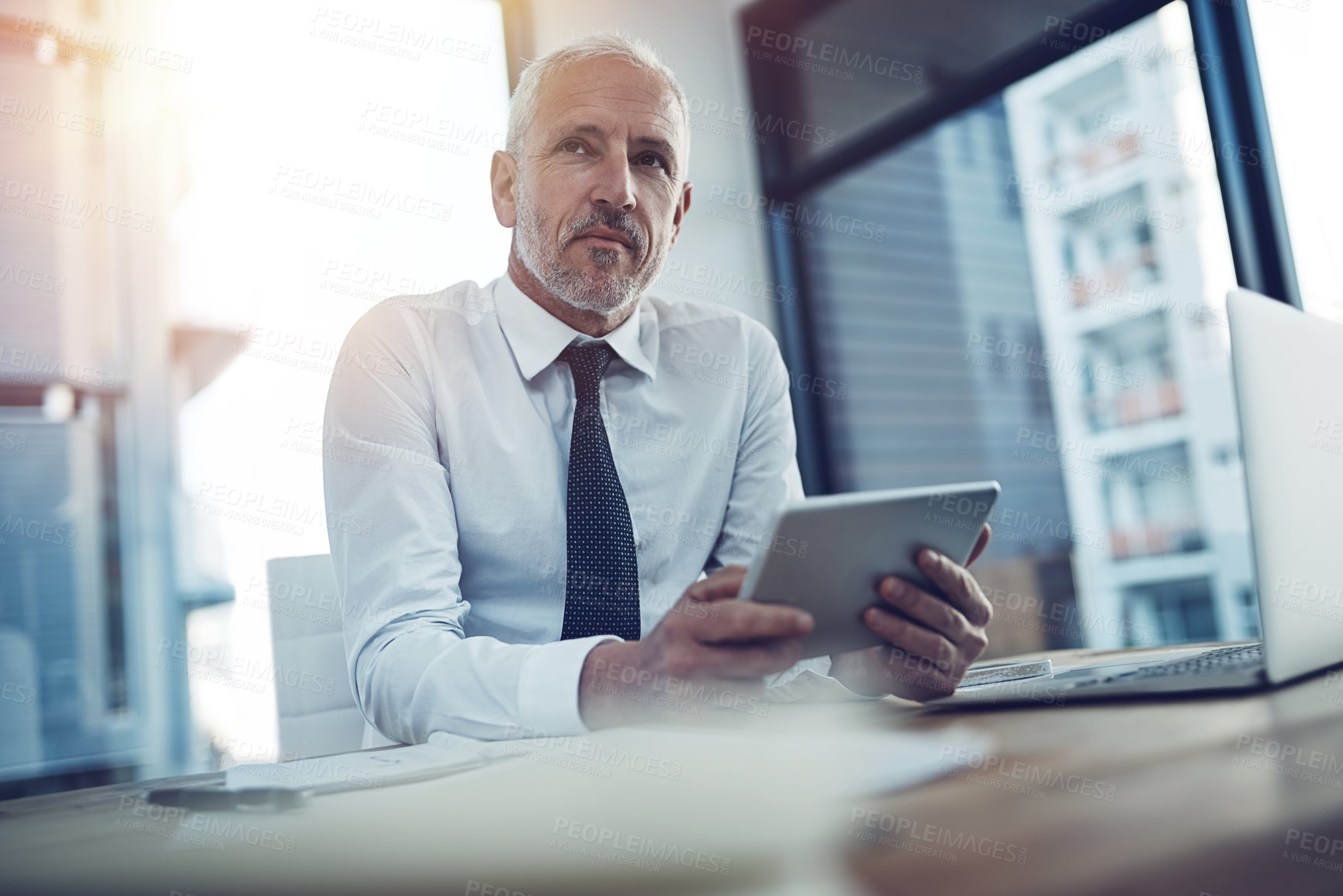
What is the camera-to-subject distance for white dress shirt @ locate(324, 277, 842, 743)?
107cm

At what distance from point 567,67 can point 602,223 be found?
30 cm

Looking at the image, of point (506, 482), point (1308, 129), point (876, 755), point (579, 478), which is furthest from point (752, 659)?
point (1308, 129)

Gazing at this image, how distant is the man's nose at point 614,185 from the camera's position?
1.60 m

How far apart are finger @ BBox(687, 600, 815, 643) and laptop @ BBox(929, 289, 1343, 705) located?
262mm

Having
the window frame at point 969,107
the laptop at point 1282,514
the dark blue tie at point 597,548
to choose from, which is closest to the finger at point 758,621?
the laptop at point 1282,514

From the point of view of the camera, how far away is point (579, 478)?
1393 millimetres

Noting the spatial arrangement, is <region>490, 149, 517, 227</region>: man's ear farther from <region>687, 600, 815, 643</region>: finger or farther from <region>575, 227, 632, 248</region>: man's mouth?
<region>687, 600, 815, 643</region>: finger

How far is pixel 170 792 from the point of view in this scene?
0.70 metres

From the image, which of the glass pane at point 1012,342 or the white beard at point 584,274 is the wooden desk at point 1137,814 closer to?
the white beard at point 584,274

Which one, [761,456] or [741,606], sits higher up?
[761,456]

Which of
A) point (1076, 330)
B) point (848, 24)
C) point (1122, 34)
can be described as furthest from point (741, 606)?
point (1076, 330)

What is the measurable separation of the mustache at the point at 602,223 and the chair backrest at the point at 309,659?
2.27ft

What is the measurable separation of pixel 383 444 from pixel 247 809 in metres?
0.78

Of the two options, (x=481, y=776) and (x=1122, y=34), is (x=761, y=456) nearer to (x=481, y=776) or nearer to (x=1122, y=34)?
(x=481, y=776)
